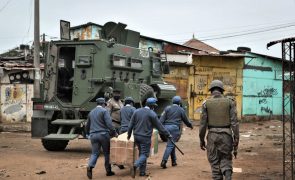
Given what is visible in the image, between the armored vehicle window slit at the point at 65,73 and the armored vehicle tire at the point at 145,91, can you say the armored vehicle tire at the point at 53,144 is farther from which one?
the armored vehicle tire at the point at 145,91

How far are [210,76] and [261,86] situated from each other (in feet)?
13.5

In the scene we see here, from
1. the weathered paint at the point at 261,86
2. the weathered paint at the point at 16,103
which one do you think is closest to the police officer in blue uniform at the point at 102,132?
the weathered paint at the point at 16,103

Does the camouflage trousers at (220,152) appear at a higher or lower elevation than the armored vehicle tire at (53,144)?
higher

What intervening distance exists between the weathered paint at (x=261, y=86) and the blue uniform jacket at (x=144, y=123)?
66.8 feet

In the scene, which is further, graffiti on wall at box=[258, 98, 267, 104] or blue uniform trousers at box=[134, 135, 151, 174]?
graffiti on wall at box=[258, 98, 267, 104]

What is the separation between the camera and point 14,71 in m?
24.3

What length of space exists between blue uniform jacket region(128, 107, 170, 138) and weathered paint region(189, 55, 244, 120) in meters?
18.4

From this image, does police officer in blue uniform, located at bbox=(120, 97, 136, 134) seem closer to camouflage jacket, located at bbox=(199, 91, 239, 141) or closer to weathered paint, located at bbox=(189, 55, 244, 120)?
camouflage jacket, located at bbox=(199, 91, 239, 141)

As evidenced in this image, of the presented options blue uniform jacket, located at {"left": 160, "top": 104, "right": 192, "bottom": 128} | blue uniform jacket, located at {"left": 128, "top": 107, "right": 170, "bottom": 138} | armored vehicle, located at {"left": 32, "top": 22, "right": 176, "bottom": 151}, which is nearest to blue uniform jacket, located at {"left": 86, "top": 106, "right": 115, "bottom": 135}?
blue uniform jacket, located at {"left": 128, "top": 107, "right": 170, "bottom": 138}

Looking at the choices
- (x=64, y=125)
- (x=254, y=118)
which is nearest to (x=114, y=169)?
(x=64, y=125)

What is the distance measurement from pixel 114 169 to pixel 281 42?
4.55 m

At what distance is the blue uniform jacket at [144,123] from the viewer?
384 inches

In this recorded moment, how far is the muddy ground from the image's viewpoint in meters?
10.2

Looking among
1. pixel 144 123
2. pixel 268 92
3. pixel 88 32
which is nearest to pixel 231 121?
pixel 144 123
